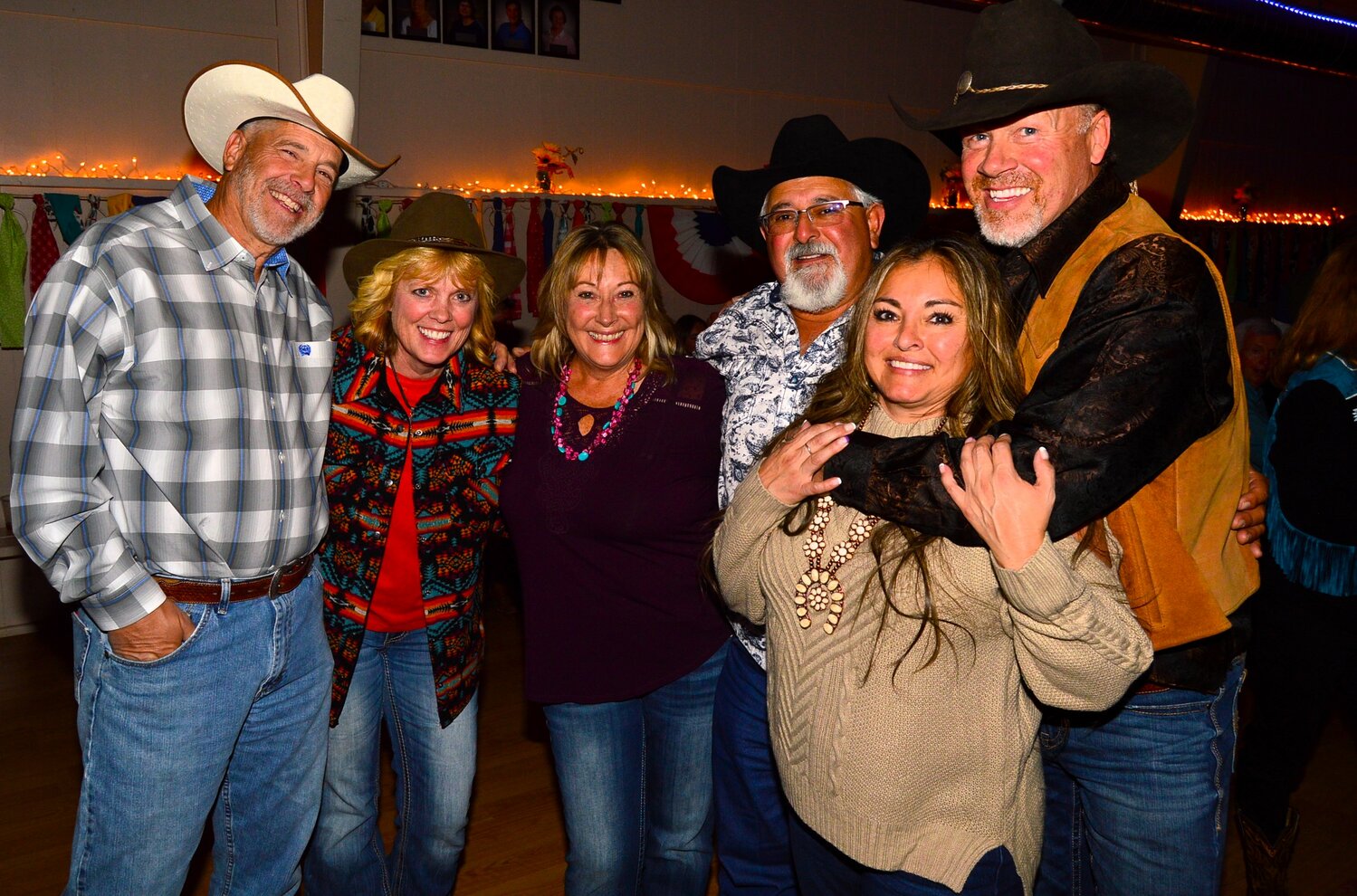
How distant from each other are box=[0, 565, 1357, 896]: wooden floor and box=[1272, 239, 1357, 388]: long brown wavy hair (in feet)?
5.76

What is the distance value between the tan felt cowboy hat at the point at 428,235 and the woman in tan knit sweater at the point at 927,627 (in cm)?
115

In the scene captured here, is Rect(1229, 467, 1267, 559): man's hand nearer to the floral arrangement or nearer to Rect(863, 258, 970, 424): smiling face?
Rect(863, 258, 970, 424): smiling face

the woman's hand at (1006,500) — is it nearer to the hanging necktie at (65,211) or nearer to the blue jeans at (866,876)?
the blue jeans at (866,876)

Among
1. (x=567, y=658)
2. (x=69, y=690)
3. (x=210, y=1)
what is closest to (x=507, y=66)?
(x=210, y=1)

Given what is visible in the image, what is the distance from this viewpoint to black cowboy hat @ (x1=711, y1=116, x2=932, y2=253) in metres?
2.39

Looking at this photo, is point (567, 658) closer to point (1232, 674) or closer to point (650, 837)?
point (650, 837)

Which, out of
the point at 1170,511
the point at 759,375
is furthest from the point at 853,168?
the point at 1170,511

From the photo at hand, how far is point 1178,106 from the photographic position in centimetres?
180

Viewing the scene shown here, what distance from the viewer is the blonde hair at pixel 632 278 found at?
7.81ft

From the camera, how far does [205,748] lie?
79.5 inches

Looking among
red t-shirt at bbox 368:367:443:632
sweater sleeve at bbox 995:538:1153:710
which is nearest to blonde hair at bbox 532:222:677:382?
red t-shirt at bbox 368:367:443:632

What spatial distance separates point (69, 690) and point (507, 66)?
527 cm

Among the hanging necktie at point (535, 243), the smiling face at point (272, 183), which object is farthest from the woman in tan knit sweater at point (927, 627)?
the hanging necktie at point (535, 243)

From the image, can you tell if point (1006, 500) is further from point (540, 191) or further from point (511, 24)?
point (511, 24)
